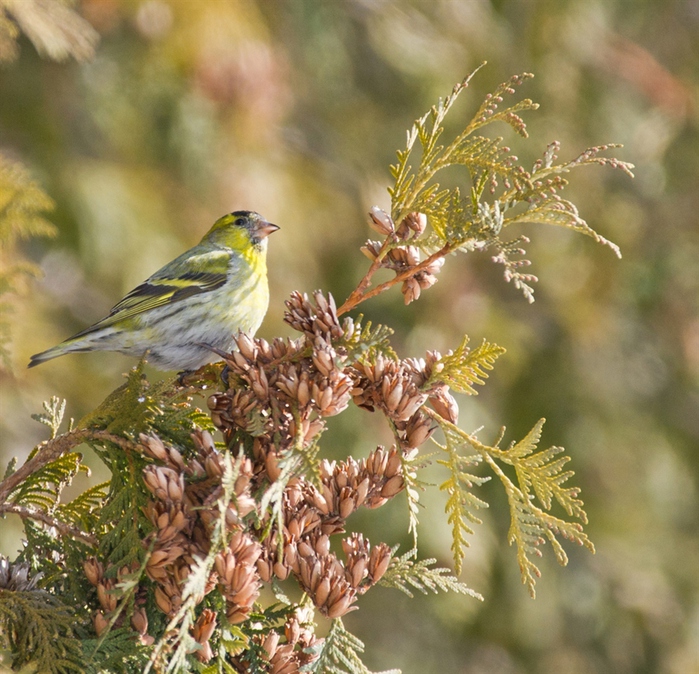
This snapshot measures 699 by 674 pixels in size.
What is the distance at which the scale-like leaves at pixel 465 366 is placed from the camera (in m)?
1.88

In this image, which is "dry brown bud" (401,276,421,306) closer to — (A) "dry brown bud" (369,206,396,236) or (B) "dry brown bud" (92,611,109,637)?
(A) "dry brown bud" (369,206,396,236)

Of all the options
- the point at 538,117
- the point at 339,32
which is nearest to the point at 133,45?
the point at 339,32

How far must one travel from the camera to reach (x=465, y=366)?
189cm

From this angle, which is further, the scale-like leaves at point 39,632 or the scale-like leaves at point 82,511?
the scale-like leaves at point 82,511

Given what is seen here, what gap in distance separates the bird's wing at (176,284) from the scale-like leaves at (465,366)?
1.96 metres

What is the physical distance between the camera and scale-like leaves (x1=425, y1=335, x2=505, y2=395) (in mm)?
1882

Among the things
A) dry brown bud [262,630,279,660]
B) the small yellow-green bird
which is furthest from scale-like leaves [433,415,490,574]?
the small yellow-green bird

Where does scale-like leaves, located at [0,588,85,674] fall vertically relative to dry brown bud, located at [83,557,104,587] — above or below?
below

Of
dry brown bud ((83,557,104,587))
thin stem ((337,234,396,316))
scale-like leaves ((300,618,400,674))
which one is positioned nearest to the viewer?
dry brown bud ((83,557,104,587))

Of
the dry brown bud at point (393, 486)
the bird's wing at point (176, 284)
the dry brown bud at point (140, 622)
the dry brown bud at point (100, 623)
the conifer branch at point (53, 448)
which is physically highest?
the bird's wing at point (176, 284)

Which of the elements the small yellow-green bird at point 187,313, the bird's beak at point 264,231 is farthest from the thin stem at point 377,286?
the bird's beak at point 264,231

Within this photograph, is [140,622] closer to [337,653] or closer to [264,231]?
[337,653]

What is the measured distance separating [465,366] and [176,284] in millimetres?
2147

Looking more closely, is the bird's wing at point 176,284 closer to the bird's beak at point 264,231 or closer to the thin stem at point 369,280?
the bird's beak at point 264,231
